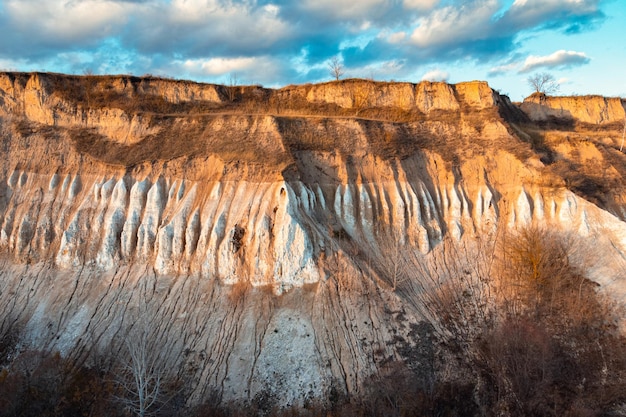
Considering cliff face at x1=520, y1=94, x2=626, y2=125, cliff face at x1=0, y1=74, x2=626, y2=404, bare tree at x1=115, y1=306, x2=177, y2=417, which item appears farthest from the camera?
cliff face at x1=520, y1=94, x2=626, y2=125

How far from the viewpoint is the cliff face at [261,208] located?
20844 mm

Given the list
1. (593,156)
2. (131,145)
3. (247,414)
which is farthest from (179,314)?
(593,156)

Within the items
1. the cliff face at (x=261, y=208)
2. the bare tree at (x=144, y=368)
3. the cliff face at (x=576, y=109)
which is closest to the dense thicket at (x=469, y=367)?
the bare tree at (x=144, y=368)

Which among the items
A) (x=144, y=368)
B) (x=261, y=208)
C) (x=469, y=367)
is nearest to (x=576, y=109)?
(x=469, y=367)

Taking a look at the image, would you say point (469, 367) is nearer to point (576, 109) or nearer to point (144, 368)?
point (144, 368)

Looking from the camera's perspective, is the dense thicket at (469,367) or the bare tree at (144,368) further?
the bare tree at (144,368)

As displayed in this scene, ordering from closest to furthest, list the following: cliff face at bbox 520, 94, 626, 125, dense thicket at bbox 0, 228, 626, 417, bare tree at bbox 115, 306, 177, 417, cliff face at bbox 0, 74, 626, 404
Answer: dense thicket at bbox 0, 228, 626, 417
bare tree at bbox 115, 306, 177, 417
cliff face at bbox 0, 74, 626, 404
cliff face at bbox 520, 94, 626, 125

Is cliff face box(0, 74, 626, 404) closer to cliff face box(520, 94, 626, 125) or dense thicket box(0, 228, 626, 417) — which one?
dense thicket box(0, 228, 626, 417)

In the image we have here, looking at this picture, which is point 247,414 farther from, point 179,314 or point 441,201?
point 441,201

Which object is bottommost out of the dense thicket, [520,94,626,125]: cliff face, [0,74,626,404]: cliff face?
the dense thicket

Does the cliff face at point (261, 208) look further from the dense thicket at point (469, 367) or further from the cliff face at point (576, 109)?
the cliff face at point (576, 109)

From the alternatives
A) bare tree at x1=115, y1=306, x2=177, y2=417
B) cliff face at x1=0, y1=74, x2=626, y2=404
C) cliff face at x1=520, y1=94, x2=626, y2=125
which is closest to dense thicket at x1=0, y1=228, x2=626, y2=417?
bare tree at x1=115, y1=306, x2=177, y2=417

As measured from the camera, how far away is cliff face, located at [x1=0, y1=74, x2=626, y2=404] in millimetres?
20844

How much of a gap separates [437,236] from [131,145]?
21757 mm
